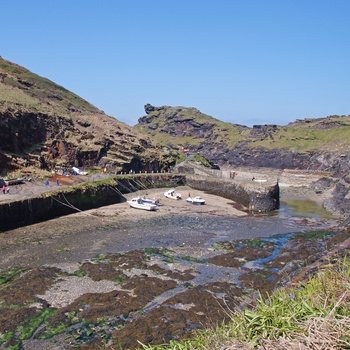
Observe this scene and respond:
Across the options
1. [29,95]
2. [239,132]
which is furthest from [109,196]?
[239,132]

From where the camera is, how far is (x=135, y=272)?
71.1 ft

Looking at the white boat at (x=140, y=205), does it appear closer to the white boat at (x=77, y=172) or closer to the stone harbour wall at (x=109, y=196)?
the stone harbour wall at (x=109, y=196)

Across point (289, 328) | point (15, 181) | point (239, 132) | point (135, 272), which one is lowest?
point (135, 272)

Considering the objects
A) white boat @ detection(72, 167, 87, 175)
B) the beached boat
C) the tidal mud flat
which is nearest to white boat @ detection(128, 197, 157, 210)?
the tidal mud flat

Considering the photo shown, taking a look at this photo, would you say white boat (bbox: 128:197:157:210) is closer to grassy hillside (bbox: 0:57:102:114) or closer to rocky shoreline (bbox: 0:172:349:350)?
rocky shoreline (bbox: 0:172:349:350)

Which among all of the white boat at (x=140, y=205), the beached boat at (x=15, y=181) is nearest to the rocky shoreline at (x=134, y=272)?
the white boat at (x=140, y=205)

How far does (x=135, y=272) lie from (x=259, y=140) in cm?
9716

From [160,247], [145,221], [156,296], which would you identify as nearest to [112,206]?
[145,221]

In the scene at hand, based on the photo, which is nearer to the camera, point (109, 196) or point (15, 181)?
point (15, 181)

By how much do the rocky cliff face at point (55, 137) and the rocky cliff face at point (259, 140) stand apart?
42.0 meters

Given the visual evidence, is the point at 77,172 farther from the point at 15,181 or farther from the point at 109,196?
the point at 15,181

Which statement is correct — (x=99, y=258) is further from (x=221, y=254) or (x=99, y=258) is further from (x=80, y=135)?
(x=80, y=135)

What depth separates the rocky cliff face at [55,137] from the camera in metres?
46.2

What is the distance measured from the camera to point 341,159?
83875 millimetres
